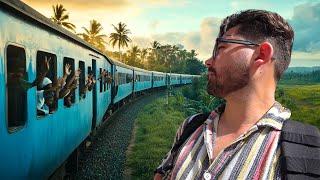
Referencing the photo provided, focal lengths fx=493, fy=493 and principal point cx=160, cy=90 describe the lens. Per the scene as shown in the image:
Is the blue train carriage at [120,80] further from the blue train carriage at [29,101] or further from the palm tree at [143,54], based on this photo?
the palm tree at [143,54]

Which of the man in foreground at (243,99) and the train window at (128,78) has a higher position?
the man in foreground at (243,99)

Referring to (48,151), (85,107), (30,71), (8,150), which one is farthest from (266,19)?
(85,107)

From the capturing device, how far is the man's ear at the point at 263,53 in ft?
7.17

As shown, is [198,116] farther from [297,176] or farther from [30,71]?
[30,71]

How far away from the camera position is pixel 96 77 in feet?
44.4

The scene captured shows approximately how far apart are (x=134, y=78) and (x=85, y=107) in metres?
24.8

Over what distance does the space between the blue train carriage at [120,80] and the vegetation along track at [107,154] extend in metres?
2.59

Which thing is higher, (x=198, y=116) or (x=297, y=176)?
(x=198, y=116)

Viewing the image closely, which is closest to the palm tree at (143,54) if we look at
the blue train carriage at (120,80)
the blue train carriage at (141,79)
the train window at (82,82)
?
the blue train carriage at (141,79)

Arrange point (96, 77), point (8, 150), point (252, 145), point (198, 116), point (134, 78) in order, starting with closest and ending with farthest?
point (252, 145) < point (198, 116) < point (8, 150) < point (96, 77) < point (134, 78)

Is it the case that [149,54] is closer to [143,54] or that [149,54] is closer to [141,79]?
[143,54]

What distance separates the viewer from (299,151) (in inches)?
76.5

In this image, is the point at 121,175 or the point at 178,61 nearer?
the point at 121,175

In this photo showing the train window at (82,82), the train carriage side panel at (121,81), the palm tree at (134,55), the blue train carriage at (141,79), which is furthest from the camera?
the palm tree at (134,55)
